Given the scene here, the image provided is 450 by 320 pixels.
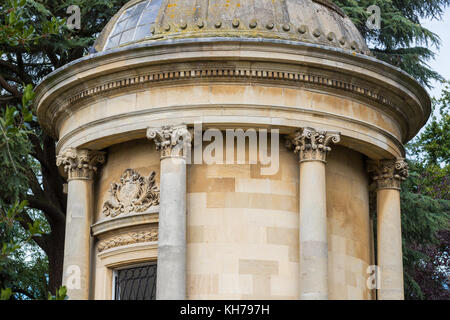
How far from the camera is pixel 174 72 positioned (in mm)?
19562

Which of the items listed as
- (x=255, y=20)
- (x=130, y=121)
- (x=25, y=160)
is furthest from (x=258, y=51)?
(x=25, y=160)

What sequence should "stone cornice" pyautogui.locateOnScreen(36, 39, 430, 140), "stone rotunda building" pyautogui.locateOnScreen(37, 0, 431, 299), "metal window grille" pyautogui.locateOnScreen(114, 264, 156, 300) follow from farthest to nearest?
"metal window grille" pyautogui.locateOnScreen(114, 264, 156, 300)
"stone cornice" pyautogui.locateOnScreen(36, 39, 430, 140)
"stone rotunda building" pyautogui.locateOnScreen(37, 0, 431, 299)

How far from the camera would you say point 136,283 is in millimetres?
20172

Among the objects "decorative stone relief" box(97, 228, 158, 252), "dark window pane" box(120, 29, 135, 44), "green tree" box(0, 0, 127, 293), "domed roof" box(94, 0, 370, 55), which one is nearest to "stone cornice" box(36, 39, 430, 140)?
"domed roof" box(94, 0, 370, 55)

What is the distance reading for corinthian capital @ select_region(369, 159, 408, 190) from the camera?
21391 mm

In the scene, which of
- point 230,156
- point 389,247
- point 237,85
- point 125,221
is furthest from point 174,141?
point 389,247

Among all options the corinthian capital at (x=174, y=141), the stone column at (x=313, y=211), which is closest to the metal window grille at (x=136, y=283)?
the corinthian capital at (x=174, y=141)

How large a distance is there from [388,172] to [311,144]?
2758mm

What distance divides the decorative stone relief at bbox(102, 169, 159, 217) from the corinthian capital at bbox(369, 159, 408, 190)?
5050mm

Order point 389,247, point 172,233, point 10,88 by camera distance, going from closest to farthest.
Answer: point 172,233
point 389,247
point 10,88

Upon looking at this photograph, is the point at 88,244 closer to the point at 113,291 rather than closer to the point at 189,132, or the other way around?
the point at 113,291

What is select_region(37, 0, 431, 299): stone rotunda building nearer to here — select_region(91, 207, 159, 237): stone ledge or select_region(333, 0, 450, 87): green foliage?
select_region(91, 207, 159, 237): stone ledge

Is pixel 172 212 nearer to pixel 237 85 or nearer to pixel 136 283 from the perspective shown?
pixel 136 283


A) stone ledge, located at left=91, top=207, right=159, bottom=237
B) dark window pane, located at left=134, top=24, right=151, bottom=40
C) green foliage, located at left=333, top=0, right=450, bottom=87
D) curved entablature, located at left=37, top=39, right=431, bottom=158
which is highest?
green foliage, located at left=333, top=0, right=450, bottom=87
